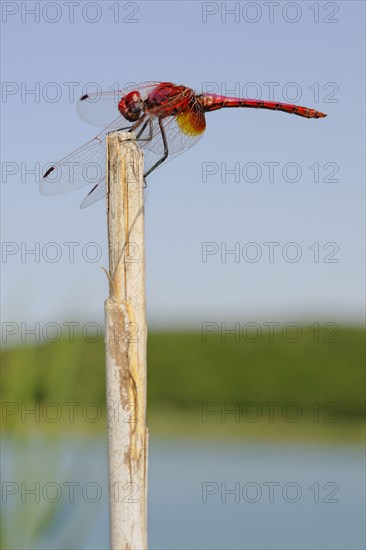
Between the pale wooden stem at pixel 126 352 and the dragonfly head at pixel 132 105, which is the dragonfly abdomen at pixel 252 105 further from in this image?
the pale wooden stem at pixel 126 352

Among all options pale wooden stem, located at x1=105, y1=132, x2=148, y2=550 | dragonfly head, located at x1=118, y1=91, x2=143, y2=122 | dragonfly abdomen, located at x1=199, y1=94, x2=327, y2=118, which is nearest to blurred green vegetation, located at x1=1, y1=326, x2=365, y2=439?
dragonfly abdomen, located at x1=199, y1=94, x2=327, y2=118

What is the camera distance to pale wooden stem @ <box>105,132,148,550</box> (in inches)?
92.5

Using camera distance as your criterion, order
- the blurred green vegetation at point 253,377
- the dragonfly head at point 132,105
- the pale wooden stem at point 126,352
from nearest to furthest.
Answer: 1. the pale wooden stem at point 126,352
2. the dragonfly head at point 132,105
3. the blurred green vegetation at point 253,377

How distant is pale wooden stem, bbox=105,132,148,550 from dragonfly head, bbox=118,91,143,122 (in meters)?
0.38

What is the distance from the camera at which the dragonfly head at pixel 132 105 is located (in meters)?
2.77

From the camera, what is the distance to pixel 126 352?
2371 mm

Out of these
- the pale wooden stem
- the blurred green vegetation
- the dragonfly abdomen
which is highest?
the dragonfly abdomen

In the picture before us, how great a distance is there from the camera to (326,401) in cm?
1105

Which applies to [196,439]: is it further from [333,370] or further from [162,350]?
[333,370]

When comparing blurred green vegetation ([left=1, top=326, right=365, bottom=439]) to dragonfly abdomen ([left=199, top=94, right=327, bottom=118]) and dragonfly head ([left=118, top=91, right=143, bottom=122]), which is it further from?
dragonfly head ([left=118, top=91, right=143, bottom=122])

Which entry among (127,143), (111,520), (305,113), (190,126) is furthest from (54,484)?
(305,113)

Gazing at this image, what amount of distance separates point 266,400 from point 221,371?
2.54 feet

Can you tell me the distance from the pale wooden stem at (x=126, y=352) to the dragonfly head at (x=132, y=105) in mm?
380

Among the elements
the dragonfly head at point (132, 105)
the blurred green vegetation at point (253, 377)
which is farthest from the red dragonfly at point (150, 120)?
the blurred green vegetation at point (253, 377)
